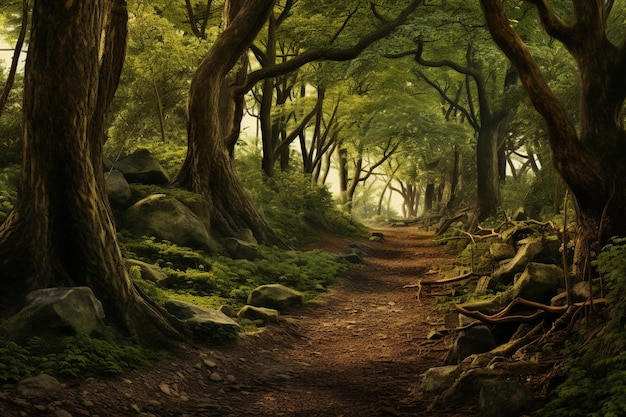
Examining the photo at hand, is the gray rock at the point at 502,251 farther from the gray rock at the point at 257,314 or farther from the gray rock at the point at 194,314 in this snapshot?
the gray rock at the point at 194,314

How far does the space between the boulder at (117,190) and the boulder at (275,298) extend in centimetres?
378

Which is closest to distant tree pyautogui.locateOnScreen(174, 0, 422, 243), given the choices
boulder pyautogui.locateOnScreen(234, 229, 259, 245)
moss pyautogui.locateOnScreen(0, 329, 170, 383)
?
boulder pyautogui.locateOnScreen(234, 229, 259, 245)

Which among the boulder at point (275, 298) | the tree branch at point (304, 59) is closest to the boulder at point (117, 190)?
the boulder at point (275, 298)

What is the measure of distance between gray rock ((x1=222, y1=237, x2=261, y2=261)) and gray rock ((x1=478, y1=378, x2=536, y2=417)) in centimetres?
771

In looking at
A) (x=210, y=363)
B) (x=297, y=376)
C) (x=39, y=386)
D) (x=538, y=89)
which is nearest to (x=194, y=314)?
(x=210, y=363)

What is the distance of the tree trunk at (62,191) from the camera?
5.75 metres

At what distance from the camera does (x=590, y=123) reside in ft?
24.2

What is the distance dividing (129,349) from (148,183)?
7.52 m

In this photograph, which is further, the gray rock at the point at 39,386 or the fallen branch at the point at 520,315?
the fallen branch at the point at 520,315

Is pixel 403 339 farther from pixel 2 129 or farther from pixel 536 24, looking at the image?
pixel 536 24

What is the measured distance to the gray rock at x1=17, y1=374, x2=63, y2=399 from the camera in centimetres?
Answer: 413

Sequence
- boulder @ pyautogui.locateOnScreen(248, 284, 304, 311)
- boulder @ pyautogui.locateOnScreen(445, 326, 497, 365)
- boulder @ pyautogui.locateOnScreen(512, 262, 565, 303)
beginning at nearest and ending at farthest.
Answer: boulder @ pyautogui.locateOnScreen(445, 326, 497, 365)
boulder @ pyautogui.locateOnScreen(512, 262, 565, 303)
boulder @ pyautogui.locateOnScreen(248, 284, 304, 311)

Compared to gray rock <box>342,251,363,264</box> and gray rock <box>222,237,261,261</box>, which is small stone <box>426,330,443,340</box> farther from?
gray rock <box>342,251,363,264</box>

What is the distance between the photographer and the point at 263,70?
13.9 metres
